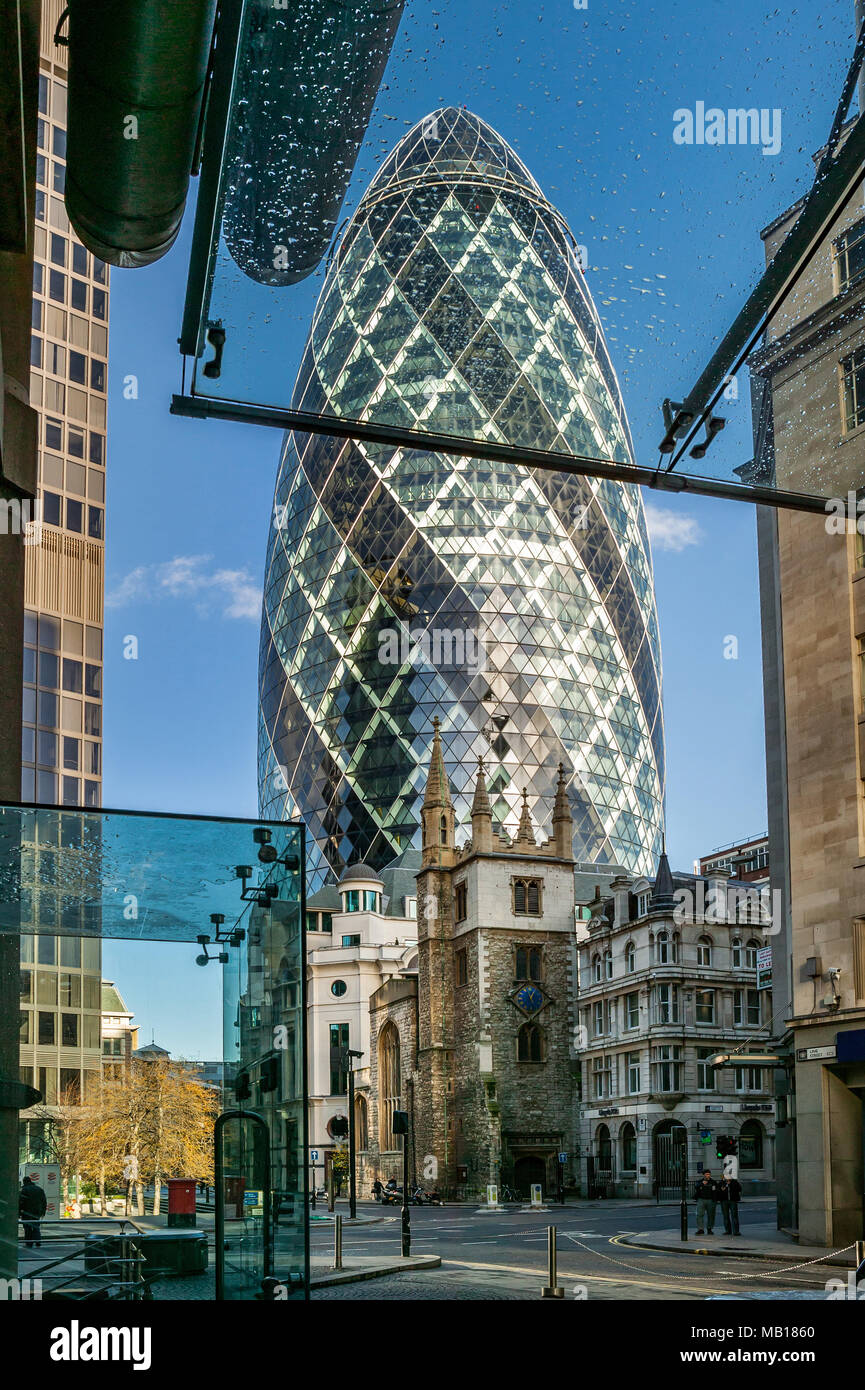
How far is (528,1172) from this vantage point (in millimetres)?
61344

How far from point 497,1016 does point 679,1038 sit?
1187cm

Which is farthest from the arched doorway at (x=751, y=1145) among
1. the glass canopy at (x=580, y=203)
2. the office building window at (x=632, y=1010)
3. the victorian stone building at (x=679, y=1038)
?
the glass canopy at (x=580, y=203)

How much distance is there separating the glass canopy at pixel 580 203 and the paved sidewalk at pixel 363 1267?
13.0m

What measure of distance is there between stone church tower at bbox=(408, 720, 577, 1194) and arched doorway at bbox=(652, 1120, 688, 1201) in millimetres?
8933

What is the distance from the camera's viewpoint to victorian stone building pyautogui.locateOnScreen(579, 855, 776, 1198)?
52500 mm

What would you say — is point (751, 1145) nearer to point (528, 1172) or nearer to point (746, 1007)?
point (746, 1007)

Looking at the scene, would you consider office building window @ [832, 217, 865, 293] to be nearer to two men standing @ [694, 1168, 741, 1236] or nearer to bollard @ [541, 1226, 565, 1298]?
bollard @ [541, 1226, 565, 1298]

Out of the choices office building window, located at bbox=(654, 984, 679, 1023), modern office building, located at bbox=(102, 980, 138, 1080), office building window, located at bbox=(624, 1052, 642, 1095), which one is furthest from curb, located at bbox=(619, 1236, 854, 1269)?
office building window, located at bbox=(624, 1052, 642, 1095)

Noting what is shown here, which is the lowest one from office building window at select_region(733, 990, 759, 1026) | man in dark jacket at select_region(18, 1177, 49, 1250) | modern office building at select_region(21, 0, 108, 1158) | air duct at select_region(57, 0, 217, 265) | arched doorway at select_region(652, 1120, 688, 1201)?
arched doorway at select_region(652, 1120, 688, 1201)

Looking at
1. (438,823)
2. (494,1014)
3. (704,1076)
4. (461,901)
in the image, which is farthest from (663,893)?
(438,823)

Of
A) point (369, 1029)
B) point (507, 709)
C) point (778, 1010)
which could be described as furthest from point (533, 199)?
point (507, 709)

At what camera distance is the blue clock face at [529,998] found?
6288 centimetres

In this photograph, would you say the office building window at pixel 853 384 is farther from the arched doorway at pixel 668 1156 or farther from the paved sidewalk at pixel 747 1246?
the arched doorway at pixel 668 1156

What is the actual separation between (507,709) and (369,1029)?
2290 centimetres
